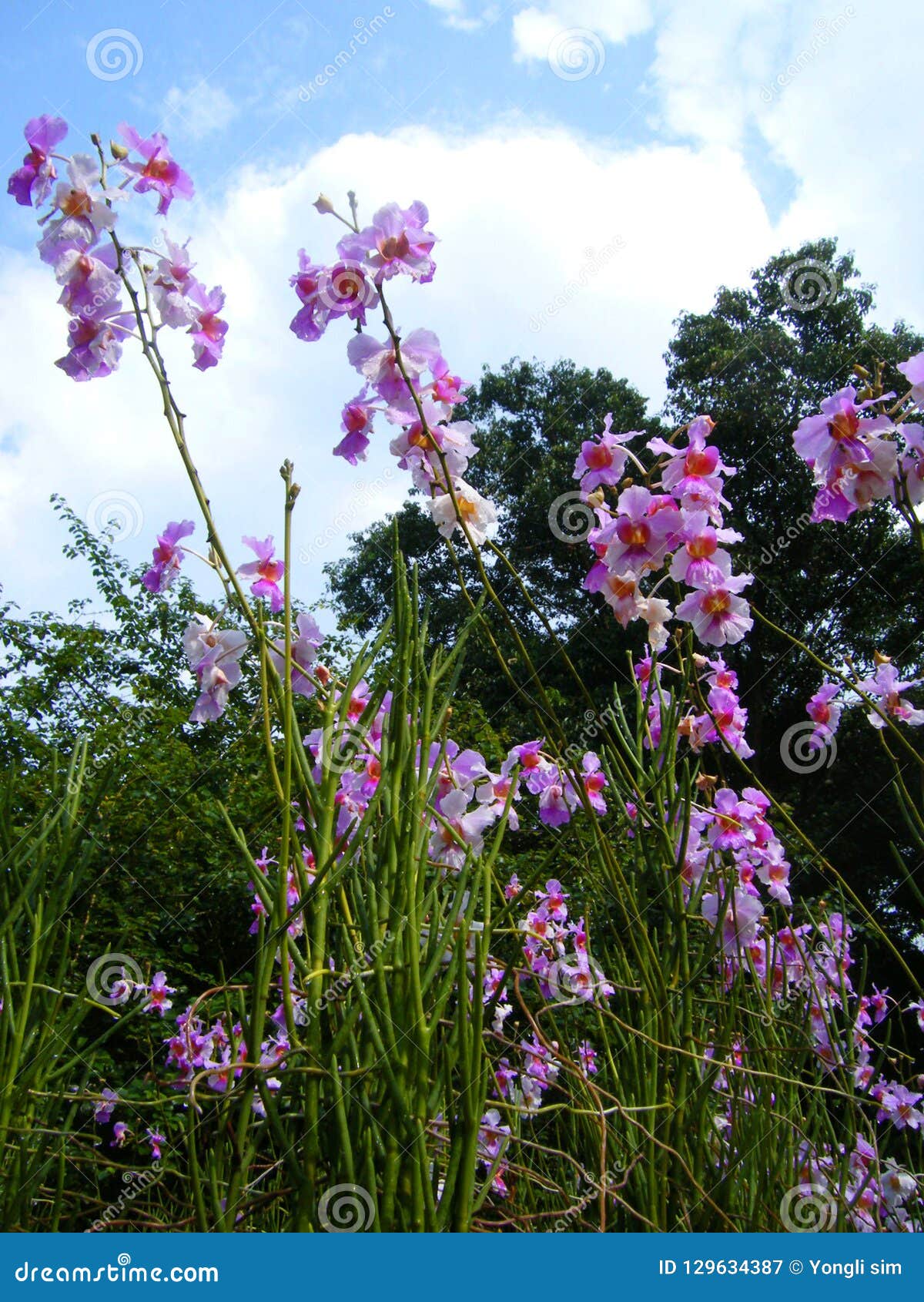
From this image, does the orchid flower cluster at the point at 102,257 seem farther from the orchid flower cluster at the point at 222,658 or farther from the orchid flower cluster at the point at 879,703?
the orchid flower cluster at the point at 879,703

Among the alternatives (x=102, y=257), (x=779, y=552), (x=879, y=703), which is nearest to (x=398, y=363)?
(x=102, y=257)

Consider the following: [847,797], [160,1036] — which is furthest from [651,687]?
[847,797]

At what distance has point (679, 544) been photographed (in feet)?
4.93

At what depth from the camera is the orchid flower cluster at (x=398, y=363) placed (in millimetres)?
1197

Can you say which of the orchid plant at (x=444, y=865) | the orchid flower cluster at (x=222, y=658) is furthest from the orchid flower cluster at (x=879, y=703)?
the orchid flower cluster at (x=222, y=658)

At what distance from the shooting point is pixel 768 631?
9.80m

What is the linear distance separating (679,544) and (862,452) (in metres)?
0.34

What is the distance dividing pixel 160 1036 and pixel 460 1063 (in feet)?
13.0

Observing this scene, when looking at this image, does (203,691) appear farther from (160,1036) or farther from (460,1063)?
(160,1036)

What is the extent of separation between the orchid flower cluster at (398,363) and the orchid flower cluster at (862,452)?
0.47 metres

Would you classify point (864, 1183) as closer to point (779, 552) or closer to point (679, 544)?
point (679, 544)

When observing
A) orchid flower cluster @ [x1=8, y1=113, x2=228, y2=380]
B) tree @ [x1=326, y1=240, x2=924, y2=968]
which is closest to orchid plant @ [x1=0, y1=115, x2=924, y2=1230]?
orchid flower cluster @ [x1=8, y1=113, x2=228, y2=380]

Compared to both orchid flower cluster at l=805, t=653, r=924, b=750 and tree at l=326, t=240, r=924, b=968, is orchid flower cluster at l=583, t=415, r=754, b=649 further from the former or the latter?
tree at l=326, t=240, r=924, b=968

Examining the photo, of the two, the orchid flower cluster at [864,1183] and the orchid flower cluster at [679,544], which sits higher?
the orchid flower cluster at [679,544]
